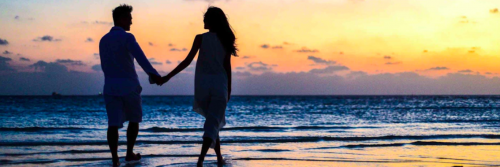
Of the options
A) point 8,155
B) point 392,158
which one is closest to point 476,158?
point 392,158

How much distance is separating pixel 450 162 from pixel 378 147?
1.84m

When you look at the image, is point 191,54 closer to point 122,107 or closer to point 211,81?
point 211,81

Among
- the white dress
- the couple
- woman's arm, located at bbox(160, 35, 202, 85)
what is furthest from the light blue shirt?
the white dress

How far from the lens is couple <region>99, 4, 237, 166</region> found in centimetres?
428

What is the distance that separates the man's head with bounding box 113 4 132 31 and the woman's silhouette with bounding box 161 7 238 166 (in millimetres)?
715

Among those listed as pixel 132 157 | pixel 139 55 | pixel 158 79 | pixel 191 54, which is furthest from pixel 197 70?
pixel 132 157

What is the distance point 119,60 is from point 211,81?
0.95m

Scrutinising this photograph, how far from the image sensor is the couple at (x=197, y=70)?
4277mm

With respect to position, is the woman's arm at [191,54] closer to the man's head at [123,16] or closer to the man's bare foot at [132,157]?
the man's head at [123,16]

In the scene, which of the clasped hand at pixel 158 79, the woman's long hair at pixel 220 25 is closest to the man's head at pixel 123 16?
the clasped hand at pixel 158 79

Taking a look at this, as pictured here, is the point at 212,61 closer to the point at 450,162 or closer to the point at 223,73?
the point at 223,73

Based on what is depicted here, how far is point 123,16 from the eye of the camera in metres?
4.46

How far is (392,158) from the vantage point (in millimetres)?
5809

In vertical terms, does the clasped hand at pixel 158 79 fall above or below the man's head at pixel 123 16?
below
